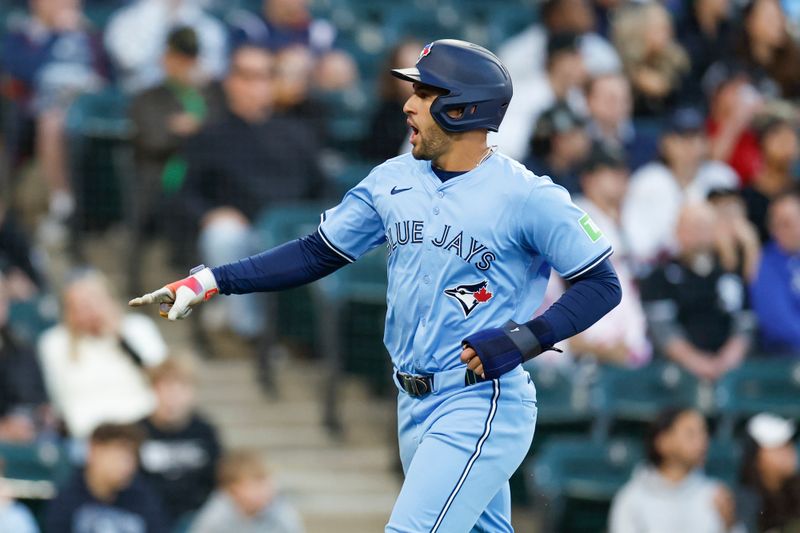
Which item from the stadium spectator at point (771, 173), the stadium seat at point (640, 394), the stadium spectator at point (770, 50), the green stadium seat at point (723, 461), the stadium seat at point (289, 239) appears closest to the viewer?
the green stadium seat at point (723, 461)

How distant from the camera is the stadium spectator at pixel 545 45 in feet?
33.4

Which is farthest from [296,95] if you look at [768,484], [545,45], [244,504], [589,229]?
[589,229]

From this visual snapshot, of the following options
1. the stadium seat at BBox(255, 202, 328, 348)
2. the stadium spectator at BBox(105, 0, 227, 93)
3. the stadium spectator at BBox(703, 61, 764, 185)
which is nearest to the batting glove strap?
the stadium seat at BBox(255, 202, 328, 348)

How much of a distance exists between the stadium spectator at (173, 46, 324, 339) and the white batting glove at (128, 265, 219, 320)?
4.02 meters

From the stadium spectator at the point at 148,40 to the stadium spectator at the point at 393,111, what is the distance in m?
1.20

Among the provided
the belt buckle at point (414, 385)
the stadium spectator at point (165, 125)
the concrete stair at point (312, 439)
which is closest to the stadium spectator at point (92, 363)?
the concrete stair at point (312, 439)

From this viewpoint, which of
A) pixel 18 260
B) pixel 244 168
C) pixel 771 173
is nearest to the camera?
pixel 18 260

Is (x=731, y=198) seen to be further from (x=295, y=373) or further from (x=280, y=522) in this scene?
(x=280, y=522)

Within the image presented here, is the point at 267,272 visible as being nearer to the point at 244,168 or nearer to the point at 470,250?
the point at 470,250

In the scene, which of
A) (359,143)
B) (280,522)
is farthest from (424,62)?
(359,143)

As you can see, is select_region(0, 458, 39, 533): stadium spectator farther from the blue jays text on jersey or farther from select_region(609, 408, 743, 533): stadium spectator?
the blue jays text on jersey

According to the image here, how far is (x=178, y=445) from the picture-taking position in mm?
7664

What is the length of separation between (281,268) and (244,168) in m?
4.37

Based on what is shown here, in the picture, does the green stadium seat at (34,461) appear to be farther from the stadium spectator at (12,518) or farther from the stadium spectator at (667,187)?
the stadium spectator at (667,187)
